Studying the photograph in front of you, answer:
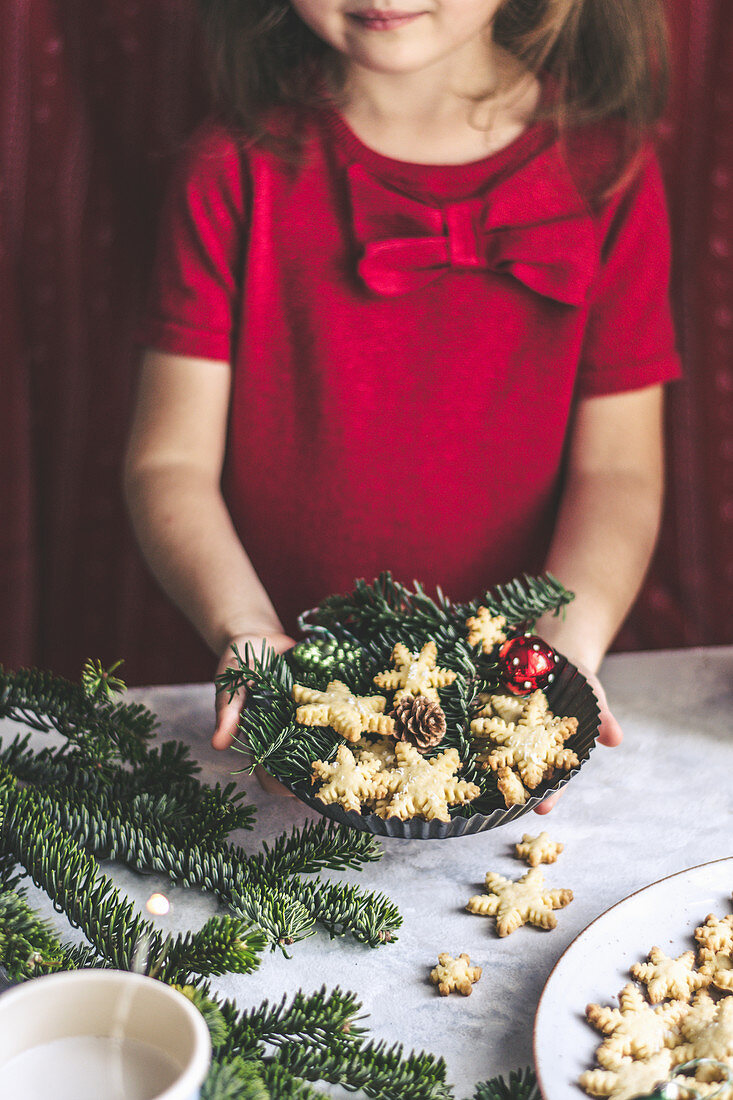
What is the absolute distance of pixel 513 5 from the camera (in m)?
1.00

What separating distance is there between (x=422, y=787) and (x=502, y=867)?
0.33 feet

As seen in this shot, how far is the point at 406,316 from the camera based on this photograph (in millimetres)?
1027

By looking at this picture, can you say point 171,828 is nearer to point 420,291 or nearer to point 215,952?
point 215,952

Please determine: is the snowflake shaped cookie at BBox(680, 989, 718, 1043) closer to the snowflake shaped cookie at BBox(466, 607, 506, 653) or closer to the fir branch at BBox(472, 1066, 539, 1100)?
the fir branch at BBox(472, 1066, 539, 1100)

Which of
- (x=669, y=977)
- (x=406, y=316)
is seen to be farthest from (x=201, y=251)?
(x=669, y=977)

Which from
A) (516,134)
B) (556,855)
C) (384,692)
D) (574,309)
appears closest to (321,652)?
(384,692)

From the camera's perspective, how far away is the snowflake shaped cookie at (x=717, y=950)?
0.50 metres

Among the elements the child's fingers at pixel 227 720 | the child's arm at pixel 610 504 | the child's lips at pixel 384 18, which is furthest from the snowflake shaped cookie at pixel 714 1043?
the child's lips at pixel 384 18

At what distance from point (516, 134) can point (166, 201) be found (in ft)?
1.27

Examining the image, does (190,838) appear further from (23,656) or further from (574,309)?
(23,656)

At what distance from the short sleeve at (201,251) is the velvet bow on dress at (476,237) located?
0.45 ft

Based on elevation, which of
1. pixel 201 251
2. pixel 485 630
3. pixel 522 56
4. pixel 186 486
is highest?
pixel 522 56

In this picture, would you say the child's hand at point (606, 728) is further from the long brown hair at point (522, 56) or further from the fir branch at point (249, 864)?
the long brown hair at point (522, 56)

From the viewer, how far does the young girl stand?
3.29ft
